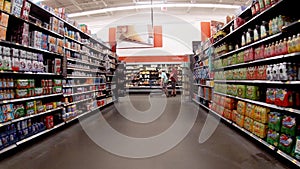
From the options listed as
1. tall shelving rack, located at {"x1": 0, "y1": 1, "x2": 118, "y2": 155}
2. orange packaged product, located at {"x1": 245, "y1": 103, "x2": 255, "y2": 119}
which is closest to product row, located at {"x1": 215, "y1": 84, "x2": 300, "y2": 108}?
orange packaged product, located at {"x1": 245, "y1": 103, "x2": 255, "y2": 119}

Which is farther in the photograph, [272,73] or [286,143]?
[272,73]

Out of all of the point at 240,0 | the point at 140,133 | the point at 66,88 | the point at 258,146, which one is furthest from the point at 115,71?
the point at 240,0

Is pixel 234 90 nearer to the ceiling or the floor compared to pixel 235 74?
nearer to the floor

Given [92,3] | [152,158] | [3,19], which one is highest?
[92,3]

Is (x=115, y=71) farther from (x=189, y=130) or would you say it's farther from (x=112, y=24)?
(x=112, y=24)

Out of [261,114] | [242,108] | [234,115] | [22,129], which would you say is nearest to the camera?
[261,114]

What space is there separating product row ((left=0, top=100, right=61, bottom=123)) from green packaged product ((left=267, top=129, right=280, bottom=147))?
381 centimetres

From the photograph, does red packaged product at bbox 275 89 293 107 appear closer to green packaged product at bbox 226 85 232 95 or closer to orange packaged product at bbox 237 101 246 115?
orange packaged product at bbox 237 101 246 115

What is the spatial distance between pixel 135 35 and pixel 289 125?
14.1 metres

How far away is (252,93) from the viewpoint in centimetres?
333

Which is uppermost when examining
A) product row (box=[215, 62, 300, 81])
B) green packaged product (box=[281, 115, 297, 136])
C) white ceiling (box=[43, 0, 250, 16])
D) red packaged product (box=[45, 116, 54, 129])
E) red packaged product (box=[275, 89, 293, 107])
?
white ceiling (box=[43, 0, 250, 16])

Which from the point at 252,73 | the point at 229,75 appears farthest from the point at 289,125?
the point at 229,75

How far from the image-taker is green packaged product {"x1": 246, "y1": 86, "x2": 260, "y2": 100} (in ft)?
10.6

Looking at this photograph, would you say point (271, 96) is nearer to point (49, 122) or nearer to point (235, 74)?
point (235, 74)
